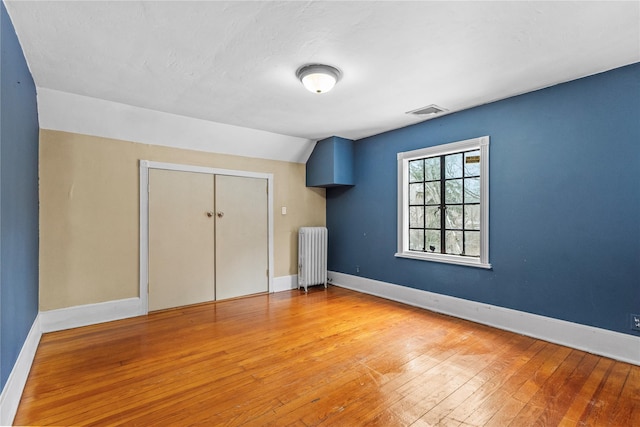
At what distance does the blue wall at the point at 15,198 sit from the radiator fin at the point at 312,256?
124 inches

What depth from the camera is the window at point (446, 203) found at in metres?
3.41

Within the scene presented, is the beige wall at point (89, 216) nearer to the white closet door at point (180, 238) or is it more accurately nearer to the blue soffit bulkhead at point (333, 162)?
the white closet door at point (180, 238)

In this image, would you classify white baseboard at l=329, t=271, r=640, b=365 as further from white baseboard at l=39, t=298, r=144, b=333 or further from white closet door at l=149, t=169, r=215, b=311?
white baseboard at l=39, t=298, r=144, b=333

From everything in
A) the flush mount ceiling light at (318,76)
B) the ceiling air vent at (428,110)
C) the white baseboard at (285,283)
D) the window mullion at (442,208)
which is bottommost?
the white baseboard at (285,283)

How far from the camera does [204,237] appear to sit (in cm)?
416

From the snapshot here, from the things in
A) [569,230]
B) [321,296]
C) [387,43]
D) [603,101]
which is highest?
[387,43]

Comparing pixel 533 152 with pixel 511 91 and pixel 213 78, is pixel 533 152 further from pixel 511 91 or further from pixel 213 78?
pixel 213 78

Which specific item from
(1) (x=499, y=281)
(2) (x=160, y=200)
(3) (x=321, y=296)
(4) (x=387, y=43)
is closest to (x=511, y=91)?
(4) (x=387, y=43)

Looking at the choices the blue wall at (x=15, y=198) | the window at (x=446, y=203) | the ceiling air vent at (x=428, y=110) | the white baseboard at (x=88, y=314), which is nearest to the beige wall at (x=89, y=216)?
the white baseboard at (x=88, y=314)

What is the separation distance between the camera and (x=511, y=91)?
119 inches

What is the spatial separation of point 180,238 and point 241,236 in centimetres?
85

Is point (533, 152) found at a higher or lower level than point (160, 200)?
higher

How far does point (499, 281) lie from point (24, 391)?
13.5ft

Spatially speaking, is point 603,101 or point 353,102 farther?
point 353,102
